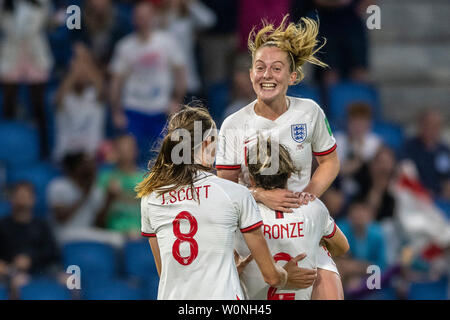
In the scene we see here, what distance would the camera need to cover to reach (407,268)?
6.96 m

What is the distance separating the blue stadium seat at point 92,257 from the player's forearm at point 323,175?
2925 millimetres

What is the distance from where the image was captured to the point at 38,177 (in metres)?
7.30

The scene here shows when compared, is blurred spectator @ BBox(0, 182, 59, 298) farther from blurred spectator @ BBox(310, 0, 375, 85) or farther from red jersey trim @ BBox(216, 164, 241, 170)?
red jersey trim @ BBox(216, 164, 241, 170)

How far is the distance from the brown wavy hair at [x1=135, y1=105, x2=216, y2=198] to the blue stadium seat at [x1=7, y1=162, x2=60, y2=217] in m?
3.79

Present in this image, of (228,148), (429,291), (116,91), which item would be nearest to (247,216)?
(228,148)

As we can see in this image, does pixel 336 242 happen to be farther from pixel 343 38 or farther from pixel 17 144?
pixel 17 144

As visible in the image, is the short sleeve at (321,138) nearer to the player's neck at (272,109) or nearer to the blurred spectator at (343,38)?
the player's neck at (272,109)

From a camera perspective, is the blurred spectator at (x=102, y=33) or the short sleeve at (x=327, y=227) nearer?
the short sleeve at (x=327, y=227)

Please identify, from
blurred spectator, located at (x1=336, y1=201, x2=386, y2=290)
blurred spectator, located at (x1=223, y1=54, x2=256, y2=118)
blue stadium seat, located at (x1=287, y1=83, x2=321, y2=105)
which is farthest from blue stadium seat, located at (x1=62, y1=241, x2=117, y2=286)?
blue stadium seat, located at (x1=287, y1=83, x2=321, y2=105)

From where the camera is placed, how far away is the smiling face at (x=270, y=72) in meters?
3.88

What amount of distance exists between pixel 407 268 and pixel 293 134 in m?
3.38

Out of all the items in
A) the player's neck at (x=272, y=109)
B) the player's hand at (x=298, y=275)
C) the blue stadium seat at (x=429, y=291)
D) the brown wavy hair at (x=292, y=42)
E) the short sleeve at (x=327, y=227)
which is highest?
the brown wavy hair at (x=292, y=42)

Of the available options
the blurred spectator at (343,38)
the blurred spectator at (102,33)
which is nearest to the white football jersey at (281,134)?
the blurred spectator at (343,38)
